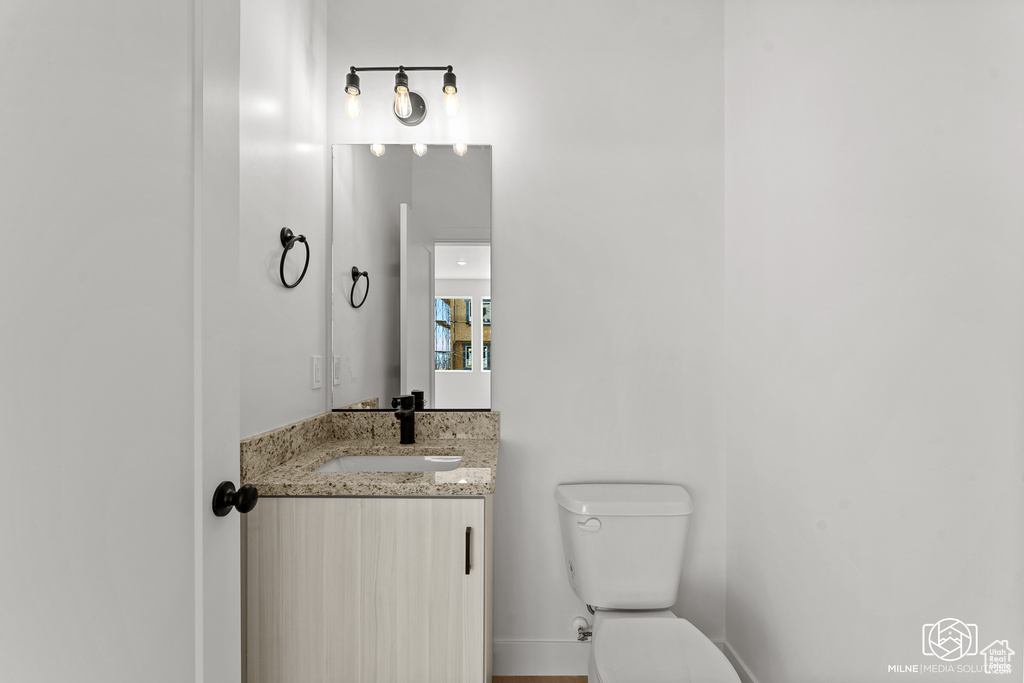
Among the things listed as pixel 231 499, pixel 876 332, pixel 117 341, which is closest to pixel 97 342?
pixel 117 341

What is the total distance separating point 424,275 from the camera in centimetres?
182

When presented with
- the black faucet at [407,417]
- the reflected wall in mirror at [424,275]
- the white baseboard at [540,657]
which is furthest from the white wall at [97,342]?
the white baseboard at [540,657]

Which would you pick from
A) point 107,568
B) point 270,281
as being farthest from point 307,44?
point 107,568

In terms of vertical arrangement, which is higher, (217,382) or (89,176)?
(89,176)

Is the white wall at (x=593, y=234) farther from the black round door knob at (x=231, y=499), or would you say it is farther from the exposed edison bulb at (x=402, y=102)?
the black round door knob at (x=231, y=499)

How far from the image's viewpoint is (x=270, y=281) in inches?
54.0

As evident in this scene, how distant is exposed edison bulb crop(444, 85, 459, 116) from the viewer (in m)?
1.69

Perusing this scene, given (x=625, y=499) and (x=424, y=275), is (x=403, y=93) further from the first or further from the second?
(x=625, y=499)

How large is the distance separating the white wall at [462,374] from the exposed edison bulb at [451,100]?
1.88ft

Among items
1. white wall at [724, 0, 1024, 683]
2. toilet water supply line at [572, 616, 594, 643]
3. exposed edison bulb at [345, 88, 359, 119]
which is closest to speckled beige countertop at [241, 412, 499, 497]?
toilet water supply line at [572, 616, 594, 643]

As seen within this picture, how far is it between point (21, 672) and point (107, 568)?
0.11m

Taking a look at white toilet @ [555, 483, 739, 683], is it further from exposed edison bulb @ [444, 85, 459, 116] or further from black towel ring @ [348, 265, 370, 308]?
exposed edison bulb @ [444, 85, 459, 116]

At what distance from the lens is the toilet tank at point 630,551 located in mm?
1564

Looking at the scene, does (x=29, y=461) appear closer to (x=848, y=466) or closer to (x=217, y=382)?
(x=217, y=382)
